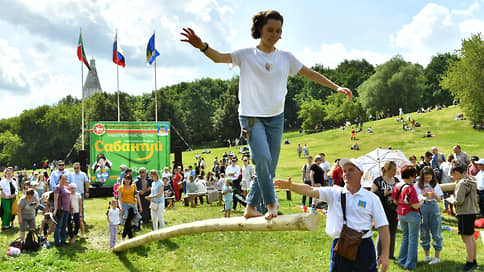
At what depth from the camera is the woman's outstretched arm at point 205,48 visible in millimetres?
3838

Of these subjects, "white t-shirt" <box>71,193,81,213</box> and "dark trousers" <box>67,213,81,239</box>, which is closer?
"white t-shirt" <box>71,193,81,213</box>

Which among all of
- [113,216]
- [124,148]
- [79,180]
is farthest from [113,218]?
[124,148]

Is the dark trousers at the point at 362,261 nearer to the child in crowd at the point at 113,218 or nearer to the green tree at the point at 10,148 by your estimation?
the child in crowd at the point at 113,218

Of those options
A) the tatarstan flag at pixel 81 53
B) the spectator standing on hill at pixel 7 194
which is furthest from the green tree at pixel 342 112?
the spectator standing on hill at pixel 7 194

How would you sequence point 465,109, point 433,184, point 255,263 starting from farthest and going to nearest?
point 465,109
point 255,263
point 433,184

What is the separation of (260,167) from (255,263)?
6392 millimetres

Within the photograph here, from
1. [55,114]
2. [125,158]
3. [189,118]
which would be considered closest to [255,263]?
[125,158]

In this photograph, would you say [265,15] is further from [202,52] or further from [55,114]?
[55,114]

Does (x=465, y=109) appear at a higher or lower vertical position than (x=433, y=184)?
higher

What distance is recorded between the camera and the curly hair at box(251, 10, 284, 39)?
3.99m

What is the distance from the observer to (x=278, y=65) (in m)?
4.10

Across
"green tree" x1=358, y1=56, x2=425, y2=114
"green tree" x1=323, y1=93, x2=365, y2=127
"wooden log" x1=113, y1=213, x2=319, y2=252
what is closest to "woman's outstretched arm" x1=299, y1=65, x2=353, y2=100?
"wooden log" x1=113, y1=213, x2=319, y2=252

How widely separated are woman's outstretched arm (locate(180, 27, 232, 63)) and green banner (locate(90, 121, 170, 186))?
64.9 feet

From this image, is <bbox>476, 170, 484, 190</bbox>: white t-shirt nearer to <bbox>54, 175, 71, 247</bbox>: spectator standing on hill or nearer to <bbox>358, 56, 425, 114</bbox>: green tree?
<bbox>54, 175, 71, 247</bbox>: spectator standing on hill
